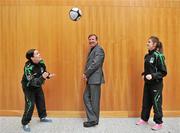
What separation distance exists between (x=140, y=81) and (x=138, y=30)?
1.09 m

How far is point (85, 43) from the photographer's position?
7.67m

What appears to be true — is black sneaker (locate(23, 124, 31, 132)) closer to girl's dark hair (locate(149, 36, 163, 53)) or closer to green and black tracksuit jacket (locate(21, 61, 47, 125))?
green and black tracksuit jacket (locate(21, 61, 47, 125))

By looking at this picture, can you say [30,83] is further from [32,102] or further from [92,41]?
[92,41]

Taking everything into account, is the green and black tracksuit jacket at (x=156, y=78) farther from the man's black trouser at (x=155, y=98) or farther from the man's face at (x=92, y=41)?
the man's face at (x=92, y=41)

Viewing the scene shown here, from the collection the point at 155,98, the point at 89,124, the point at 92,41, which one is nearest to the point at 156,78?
the point at 155,98

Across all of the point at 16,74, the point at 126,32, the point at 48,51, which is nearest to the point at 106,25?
the point at 126,32

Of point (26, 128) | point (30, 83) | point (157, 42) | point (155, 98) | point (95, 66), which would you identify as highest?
point (157, 42)

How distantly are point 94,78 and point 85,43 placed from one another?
1.03 meters

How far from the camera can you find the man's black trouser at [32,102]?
21.9ft

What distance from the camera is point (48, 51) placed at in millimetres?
7680

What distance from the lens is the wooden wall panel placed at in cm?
762

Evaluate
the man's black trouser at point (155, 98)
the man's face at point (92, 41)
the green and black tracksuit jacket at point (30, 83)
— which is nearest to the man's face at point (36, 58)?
the green and black tracksuit jacket at point (30, 83)

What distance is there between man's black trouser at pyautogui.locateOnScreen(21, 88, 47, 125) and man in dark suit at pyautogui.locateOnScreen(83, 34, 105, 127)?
876mm

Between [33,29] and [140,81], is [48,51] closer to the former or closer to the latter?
[33,29]
